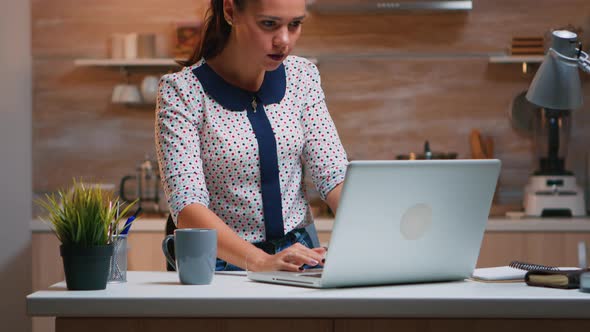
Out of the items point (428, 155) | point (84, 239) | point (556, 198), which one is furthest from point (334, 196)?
point (556, 198)

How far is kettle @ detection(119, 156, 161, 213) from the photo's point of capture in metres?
3.92

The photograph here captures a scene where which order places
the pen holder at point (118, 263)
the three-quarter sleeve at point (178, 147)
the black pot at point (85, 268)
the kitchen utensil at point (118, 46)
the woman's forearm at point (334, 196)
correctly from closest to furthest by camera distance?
the black pot at point (85, 268)
the pen holder at point (118, 263)
the three-quarter sleeve at point (178, 147)
the woman's forearm at point (334, 196)
the kitchen utensil at point (118, 46)

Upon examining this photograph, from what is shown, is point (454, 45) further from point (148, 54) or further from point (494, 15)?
point (148, 54)

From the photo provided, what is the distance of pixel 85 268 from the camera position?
58.6 inches

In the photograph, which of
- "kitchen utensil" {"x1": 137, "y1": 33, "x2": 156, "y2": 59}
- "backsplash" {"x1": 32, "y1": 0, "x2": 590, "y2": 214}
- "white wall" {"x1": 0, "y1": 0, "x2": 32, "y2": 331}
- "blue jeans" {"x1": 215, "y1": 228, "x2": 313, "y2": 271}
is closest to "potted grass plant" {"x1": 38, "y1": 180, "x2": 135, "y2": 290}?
"blue jeans" {"x1": 215, "y1": 228, "x2": 313, "y2": 271}

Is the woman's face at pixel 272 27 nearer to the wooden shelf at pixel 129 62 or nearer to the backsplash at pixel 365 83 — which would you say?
the wooden shelf at pixel 129 62

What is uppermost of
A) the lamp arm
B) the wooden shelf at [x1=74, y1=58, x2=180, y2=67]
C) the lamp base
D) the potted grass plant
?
the lamp arm

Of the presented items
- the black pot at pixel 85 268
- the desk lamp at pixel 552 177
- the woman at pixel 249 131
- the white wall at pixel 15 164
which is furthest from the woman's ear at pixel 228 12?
the white wall at pixel 15 164

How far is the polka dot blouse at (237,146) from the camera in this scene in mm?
1998

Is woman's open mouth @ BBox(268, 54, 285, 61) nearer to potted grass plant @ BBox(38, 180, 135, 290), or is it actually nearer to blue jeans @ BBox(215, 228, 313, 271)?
blue jeans @ BBox(215, 228, 313, 271)

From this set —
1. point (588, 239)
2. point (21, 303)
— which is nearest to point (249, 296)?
point (588, 239)

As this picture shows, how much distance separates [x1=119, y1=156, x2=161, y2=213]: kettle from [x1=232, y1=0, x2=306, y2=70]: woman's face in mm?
1996

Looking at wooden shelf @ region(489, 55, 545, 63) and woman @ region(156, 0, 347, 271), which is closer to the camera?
woman @ region(156, 0, 347, 271)

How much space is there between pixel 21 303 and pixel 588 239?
234 centimetres
